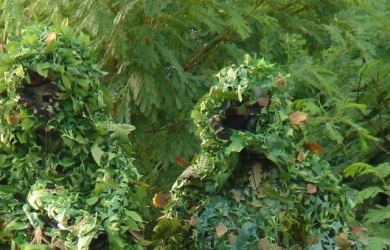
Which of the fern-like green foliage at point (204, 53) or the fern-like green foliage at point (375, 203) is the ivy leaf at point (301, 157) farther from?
the fern-like green foliage at point (204, 53)

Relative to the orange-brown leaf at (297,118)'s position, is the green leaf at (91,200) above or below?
below

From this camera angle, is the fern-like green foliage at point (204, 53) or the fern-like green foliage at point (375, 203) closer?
the fern-like green foliage at point (375, 203)

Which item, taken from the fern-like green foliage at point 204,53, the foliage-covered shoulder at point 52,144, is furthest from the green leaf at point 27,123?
the fern-like green foliage at point 204,53

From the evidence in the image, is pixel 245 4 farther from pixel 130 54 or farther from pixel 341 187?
pixel 341 187

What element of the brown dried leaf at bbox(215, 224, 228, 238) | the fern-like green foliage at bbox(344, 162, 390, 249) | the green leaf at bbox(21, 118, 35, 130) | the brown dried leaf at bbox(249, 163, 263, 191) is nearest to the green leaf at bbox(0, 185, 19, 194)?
the green leaf at bbox(21, 118, 35, 130)

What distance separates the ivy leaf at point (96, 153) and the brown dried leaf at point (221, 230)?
429 millimetres

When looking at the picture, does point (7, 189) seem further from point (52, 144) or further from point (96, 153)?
point (96, 153)

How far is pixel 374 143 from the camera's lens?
155 inches

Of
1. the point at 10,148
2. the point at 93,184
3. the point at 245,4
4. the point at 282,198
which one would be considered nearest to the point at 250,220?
the point at 282,198

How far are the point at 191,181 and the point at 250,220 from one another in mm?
260

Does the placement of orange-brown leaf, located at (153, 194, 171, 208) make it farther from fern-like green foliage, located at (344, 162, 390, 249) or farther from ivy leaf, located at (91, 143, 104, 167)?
fern-like green foliage, located at (344, 162, 390, 249)

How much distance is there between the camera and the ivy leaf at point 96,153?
7.62 ft

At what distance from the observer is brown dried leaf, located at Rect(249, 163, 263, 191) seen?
236 cm

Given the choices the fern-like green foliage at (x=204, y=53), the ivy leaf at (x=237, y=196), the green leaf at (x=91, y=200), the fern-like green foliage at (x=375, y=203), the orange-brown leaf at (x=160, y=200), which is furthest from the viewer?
the fern-like green foliage at (x=204, y=53)
